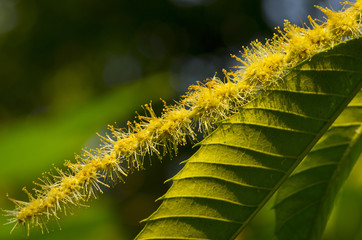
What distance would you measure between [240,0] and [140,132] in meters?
4.63

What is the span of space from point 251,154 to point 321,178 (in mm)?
274

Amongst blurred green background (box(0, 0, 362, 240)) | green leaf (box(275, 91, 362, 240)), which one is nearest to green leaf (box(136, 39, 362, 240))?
green leaf (box(275, 91, 362, 240))

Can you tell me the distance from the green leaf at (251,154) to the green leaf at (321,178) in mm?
135

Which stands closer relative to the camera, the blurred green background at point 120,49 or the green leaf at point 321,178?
the green leaf at point 321,178

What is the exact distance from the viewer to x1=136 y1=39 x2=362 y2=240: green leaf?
4.38ft

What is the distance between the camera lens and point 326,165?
1.45 metres

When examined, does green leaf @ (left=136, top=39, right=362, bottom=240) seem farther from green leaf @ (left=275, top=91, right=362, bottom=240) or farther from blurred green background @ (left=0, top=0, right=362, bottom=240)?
blurred green background @ (left=0, top=0, right=362, bottom=240)

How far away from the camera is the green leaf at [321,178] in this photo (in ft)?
4.63

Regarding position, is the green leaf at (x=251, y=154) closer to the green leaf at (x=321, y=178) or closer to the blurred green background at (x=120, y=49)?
the green leaf at (x=321, y=178)

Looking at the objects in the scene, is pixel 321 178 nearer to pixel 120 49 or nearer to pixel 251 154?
pixel 251 154

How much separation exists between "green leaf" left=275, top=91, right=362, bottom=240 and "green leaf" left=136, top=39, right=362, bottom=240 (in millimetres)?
135

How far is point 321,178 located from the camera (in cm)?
145

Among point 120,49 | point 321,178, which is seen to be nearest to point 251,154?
point 321,178

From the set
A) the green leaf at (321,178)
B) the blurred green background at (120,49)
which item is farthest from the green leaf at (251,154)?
the blurred green background at (120,49)
